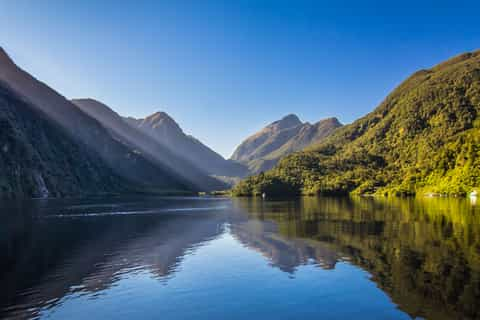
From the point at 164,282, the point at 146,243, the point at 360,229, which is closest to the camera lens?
the point at 164,282

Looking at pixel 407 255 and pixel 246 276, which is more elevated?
pixel 407 255

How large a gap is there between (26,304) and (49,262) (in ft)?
51.6

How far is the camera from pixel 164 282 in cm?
3403

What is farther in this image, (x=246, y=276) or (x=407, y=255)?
(x=407, y=255)

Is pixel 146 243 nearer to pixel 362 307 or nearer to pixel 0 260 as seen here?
pixel 0 260

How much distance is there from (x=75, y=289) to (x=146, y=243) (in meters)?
24.5

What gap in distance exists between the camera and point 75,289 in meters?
31.5

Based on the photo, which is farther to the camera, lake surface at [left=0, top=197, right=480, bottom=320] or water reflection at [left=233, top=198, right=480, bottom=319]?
water reflection at [left=233, top=198, right=480, bottom=319]

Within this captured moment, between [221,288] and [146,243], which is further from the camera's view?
[146,243]

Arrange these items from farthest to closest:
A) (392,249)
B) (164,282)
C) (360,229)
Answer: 1. (360,229)
2. (392,249)
3. (164,282)

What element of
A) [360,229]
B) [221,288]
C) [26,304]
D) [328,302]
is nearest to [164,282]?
[221,288]

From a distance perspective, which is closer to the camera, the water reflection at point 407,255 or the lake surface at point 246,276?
the lake surface at point 246,276

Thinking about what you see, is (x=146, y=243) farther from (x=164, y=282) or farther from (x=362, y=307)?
(x=362, y=307)

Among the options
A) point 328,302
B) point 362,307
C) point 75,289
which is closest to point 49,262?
point 75,289
